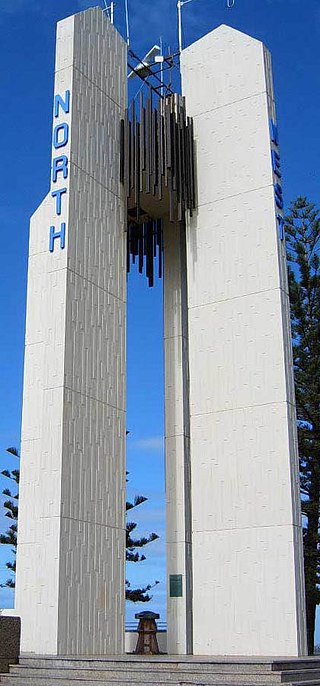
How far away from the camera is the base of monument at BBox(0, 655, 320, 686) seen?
7789 mm

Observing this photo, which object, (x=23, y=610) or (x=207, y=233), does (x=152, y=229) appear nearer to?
(x=207, y=233)

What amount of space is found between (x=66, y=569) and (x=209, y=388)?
2829 millimetres

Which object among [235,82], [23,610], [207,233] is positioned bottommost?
[23,610]

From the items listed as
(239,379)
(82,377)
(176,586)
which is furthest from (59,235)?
(176,586)

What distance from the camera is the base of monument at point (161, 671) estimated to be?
7.79m

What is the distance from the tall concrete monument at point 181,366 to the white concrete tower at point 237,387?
2cm

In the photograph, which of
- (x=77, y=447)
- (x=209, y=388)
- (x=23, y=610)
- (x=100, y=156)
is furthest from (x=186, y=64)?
(x=23, y=610)

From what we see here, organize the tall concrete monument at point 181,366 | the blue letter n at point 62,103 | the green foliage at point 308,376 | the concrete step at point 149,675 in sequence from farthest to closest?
1. the green foliage at point 308,376
2. the blue letter n at point 62,103
3. the tall concrete monument at point 181,366
4. the concrete step at point 149,675

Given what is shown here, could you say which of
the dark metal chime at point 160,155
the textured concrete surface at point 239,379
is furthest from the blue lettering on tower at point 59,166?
the textured concrete surface at point 239,379

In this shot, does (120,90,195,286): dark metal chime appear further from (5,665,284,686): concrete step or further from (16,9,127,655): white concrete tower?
(5,665,284,686): concrete step

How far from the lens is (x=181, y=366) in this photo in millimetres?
12531

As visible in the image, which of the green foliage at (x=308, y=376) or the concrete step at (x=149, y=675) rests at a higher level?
the green foliage at (x=308, y=376)

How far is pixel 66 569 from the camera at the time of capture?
9859mm

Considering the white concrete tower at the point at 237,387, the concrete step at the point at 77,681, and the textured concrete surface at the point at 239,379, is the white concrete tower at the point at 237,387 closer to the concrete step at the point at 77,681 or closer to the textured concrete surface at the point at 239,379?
the textured concrete surface at the point at 239,379
